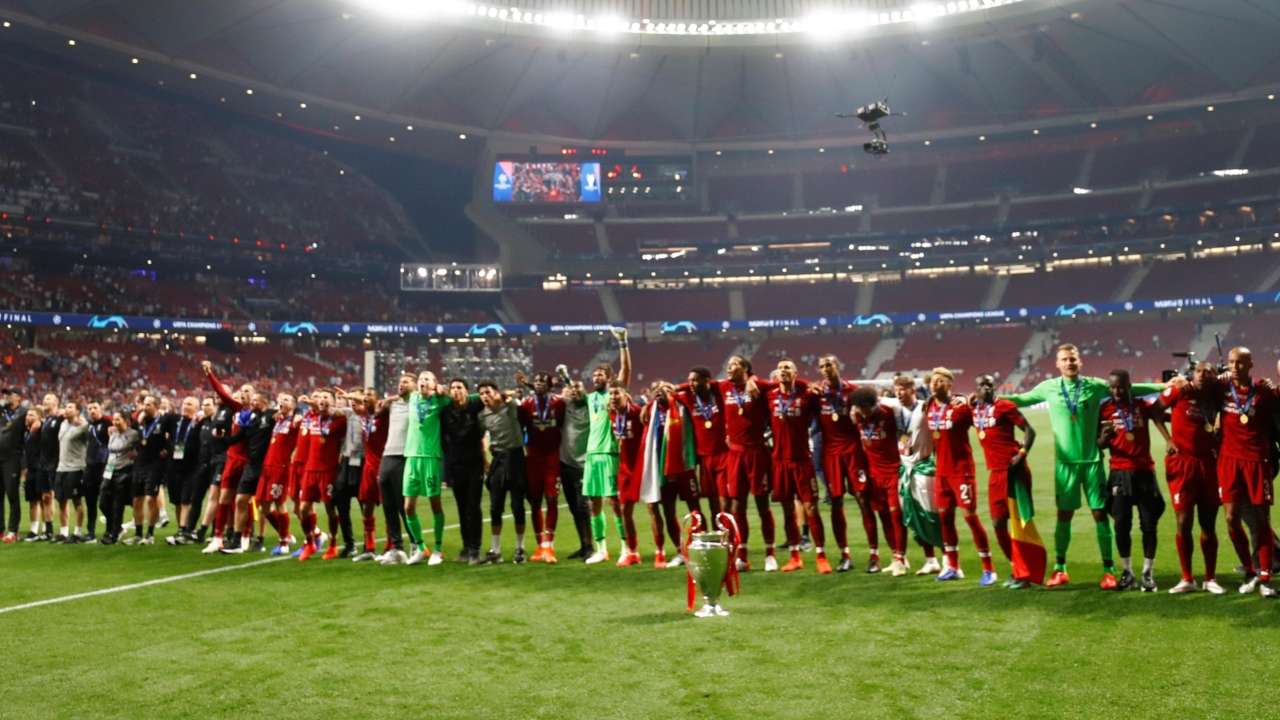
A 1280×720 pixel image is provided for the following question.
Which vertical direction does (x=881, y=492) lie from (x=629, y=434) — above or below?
below

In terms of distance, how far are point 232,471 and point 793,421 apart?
7.15 m

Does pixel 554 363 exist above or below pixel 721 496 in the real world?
above

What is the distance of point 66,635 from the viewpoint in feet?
24.0

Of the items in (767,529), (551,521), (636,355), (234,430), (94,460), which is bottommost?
(767,529)

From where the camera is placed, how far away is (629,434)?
35.5 ft

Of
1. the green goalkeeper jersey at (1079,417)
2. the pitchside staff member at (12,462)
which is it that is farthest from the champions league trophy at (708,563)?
the pitchside staff member at (12,462)

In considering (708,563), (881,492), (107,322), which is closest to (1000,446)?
(881,492)

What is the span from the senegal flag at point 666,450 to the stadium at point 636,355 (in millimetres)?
47

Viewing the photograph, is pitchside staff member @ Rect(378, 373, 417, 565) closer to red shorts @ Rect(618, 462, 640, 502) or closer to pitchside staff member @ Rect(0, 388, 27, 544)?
red shorts @ Rect(618, 462, 640, 502)

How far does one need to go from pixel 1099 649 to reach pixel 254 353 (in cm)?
4959

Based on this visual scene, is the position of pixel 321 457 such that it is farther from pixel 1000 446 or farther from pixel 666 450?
pixel 1000 446

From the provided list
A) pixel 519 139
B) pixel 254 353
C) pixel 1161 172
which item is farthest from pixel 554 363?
pixel 1161 172

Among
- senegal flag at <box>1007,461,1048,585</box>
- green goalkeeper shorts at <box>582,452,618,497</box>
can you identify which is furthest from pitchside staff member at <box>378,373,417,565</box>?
senegal flag at <box>1007,461,1048,585</box>

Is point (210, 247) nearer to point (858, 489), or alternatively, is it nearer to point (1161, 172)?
point (858, 489)
